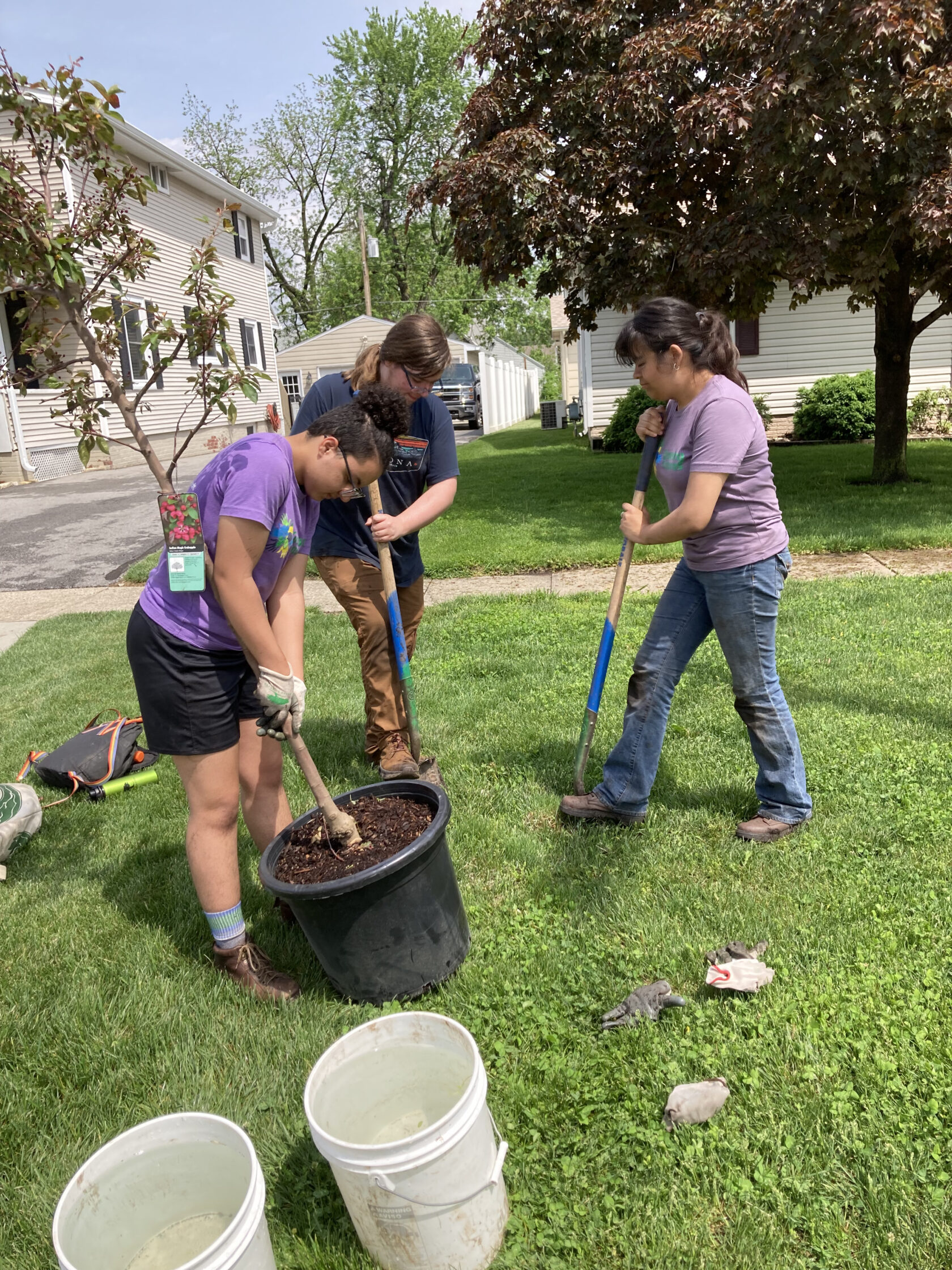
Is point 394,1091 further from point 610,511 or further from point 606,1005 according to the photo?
point 610,511

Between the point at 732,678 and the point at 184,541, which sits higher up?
the point at 184,541

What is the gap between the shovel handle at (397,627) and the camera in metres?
3.65

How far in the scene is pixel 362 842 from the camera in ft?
9.25

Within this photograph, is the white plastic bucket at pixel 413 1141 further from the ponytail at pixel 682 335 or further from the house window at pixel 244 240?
the house window at pixel 244 240

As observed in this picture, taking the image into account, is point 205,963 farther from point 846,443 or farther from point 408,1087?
point 846,443

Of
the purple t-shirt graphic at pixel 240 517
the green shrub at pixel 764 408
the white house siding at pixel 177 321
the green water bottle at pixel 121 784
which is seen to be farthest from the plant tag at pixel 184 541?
the green shrub at pixel 764 408

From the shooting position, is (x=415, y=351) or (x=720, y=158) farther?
(x=720, y=158)

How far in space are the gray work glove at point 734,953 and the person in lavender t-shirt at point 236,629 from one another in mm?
1306

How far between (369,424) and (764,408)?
1724 cm

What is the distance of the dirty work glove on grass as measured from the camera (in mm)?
2490

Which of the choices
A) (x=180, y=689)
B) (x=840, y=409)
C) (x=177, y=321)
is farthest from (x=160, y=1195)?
(x=177, y=321)

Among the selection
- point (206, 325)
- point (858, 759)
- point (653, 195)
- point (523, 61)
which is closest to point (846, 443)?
point (653, 195)

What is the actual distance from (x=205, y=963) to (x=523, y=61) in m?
11.9

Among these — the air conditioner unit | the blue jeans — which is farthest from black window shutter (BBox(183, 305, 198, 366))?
the air conditioner unit
